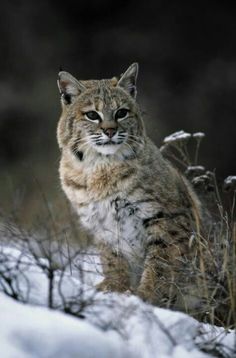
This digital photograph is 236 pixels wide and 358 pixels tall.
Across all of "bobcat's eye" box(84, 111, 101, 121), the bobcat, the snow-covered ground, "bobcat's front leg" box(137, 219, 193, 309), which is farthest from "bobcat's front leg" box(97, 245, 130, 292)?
"bobcat's eye" box(84, 111, 101, 121)

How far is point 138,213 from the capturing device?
5.91m

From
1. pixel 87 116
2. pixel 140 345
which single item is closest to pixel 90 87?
pixel 87 116

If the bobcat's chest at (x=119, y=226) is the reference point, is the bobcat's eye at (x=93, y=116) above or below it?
above

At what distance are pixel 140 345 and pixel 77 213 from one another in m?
2.72

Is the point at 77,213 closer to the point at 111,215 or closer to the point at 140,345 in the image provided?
the point at 111,215

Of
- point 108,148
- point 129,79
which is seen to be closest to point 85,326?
point 108,148

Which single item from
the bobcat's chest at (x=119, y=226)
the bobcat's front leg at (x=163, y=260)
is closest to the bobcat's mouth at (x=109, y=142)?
the bobcat's chest at (x=119, y=226)

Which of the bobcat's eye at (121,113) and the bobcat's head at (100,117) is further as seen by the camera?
the bobcat's eye at (121,113)

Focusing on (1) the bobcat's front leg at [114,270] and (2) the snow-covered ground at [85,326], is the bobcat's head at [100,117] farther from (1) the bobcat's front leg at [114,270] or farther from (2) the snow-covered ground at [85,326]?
(2) the snow-covered ground at [85,326]

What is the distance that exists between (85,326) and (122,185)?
269 centimetres

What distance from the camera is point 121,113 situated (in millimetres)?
6301

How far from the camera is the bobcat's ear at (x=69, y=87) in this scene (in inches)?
255

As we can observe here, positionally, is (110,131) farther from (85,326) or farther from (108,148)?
(85,326)

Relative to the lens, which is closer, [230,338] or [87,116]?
[230,338]
